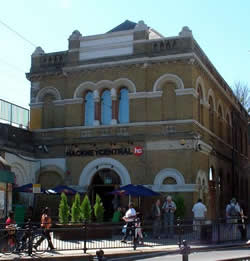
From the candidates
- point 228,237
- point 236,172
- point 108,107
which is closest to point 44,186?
point 108,107

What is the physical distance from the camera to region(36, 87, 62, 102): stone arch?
94.5 feet

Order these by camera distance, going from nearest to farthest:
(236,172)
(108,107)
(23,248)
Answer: (23,248) < (108,107) < (236,172)

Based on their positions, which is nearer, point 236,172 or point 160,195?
point 160,195

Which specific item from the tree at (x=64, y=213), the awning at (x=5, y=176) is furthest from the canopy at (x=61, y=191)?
the awning at (x=5, y=176)

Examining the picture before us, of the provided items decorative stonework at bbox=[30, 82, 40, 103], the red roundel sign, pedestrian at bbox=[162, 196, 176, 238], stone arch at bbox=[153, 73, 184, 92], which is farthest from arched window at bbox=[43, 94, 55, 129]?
pedestrian at bbox=[162, 196, 176, 238]

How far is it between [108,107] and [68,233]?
10.0 meters

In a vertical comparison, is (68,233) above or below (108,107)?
below

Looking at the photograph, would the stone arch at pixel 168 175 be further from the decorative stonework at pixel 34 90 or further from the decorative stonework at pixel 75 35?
the decorative stonework at pixel 75 35

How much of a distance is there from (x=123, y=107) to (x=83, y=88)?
263 cm

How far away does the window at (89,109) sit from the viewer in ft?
91.1

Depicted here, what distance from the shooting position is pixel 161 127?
25719mm

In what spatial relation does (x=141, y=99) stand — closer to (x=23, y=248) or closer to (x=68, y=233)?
(x=68, y=233)

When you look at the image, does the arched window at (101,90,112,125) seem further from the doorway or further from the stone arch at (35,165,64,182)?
the stone arch at (35,165,64,182)

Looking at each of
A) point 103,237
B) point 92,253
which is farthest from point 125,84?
point 92,253
